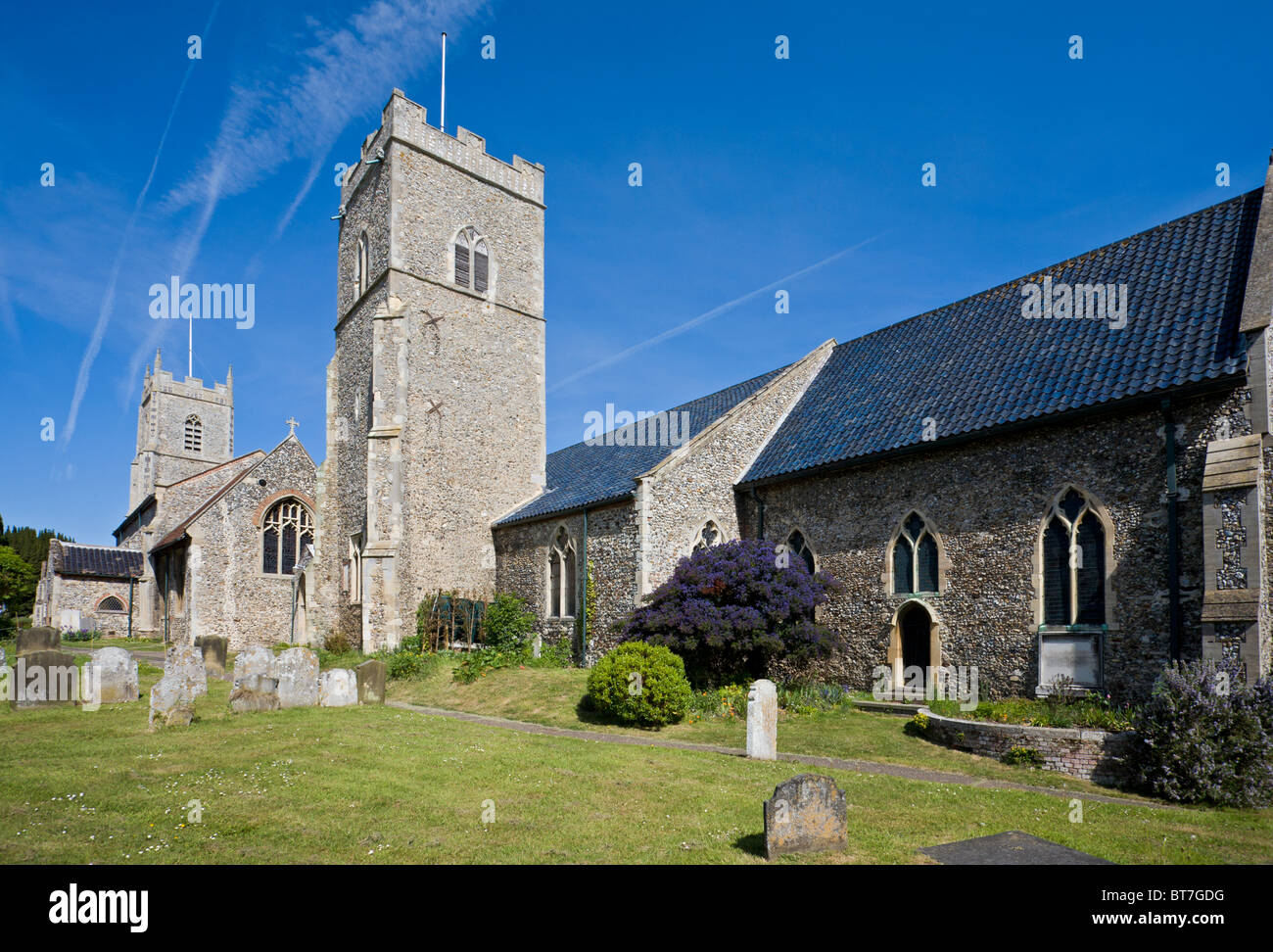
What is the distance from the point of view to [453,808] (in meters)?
8.16

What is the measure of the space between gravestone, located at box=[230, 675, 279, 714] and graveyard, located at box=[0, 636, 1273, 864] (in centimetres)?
78

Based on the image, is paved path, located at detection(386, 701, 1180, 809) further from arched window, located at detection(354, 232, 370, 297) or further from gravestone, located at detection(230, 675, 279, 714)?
arched window, located at detection(354, 232, 370, 297)

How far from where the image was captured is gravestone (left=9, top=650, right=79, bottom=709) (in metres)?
14.5

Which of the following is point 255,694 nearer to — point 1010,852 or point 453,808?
point 453,808

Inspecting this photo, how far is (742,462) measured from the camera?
21.3 meters

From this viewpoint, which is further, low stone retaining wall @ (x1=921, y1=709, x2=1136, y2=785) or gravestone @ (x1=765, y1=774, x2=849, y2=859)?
low stone retaining wall @ (x1=921, y1=709, x2=1136, y2=785)

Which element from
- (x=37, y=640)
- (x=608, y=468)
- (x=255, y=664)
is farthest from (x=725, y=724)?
(x=37, y=640)

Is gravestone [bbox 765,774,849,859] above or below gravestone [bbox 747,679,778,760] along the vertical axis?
above

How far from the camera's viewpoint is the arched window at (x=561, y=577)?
22.7m

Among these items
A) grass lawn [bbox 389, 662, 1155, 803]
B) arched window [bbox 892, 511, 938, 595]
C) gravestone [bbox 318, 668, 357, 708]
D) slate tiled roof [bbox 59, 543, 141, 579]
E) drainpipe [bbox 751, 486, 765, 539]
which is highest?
drainpipe [bbox 751, 486, 765, 539]

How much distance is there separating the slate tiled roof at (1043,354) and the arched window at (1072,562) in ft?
6.36

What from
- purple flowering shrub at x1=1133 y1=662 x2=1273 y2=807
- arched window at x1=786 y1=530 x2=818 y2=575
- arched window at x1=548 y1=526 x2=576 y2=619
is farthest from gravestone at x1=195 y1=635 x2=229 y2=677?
purple flowering shrub at x1=1133 y1=662 x2=1273 y2=807
